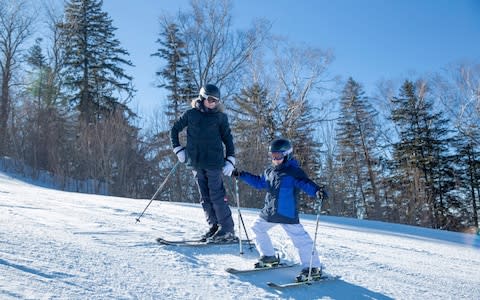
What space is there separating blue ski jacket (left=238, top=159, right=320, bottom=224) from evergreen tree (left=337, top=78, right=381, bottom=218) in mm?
22641

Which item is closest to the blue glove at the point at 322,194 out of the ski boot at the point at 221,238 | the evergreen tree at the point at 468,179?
the ski boot at the point at 221,238

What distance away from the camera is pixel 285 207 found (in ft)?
12.1

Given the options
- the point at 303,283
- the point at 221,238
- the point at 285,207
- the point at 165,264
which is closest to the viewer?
the point at 303,283

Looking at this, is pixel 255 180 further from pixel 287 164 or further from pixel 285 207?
pixel 285 207

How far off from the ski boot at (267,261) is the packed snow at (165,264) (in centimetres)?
8

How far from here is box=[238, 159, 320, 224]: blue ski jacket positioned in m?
3.68

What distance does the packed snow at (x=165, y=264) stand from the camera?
2.78 m

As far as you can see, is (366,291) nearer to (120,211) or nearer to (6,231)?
(6,231)

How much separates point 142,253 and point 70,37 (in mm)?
26878

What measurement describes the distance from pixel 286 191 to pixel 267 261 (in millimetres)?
694

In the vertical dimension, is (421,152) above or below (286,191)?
above

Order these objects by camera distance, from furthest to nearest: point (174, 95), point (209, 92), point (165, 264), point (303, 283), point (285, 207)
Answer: point (174, 95)
point (209, 92)
point (285, 207)
point (165, 264)
point (303, 283)

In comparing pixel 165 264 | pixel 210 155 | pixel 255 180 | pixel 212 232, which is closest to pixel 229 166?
pixel 210 155

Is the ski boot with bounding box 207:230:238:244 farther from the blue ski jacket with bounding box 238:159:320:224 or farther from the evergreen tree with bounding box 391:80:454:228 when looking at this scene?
the evergreen tree with bounding box 391:80:454:228
